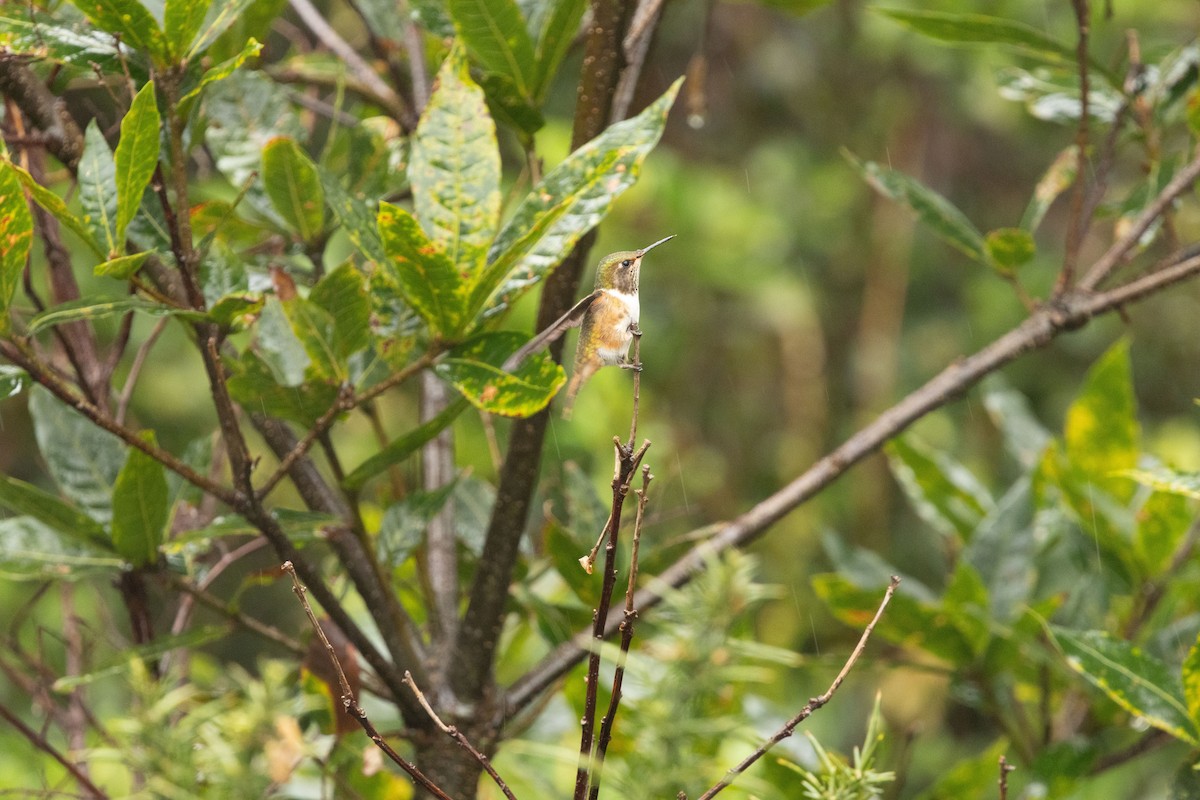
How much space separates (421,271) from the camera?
724mm

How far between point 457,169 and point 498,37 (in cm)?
16

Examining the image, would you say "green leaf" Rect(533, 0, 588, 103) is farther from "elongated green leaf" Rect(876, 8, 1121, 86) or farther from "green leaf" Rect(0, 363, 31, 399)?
"green leaf" Rect(0, 363, 31, 399)

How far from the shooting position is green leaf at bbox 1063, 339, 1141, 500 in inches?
45.0

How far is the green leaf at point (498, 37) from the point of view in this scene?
86cm

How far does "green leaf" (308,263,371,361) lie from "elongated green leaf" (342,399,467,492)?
7 centimetres

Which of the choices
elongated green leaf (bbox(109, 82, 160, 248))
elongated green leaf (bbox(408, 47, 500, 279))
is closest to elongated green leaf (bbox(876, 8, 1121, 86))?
elongated green leaf (bbox(408, 47, 500, 279))

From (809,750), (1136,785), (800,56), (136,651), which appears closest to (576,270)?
(136,651)

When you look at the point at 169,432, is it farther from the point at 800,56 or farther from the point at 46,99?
the point at 46,99

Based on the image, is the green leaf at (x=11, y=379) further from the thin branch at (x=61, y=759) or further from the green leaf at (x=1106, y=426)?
the green leaf at (x=1106, y=426)

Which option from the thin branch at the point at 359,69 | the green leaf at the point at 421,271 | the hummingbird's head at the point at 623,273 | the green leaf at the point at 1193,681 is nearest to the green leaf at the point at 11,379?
the green leaf at the point at 421,271

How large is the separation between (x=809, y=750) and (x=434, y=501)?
48 centimetres

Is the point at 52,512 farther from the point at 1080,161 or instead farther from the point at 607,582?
the point at 1080,161

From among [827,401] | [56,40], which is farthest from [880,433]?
[827,401]

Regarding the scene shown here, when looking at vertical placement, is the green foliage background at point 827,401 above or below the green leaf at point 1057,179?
below
